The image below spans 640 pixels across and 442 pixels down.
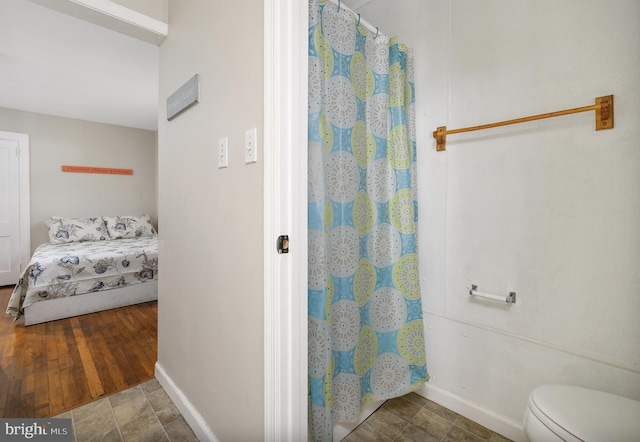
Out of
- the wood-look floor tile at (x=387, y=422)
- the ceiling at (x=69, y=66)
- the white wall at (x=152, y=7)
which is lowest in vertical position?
the wood-look floor tile at (x=387, y=422)

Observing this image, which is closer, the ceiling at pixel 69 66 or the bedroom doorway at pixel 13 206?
the ceiling at pixel 69 66

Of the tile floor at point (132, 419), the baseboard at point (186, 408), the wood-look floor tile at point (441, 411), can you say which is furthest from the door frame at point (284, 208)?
the wood-look floor tile at point (441, 411)

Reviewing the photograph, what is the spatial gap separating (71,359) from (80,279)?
3.47ft

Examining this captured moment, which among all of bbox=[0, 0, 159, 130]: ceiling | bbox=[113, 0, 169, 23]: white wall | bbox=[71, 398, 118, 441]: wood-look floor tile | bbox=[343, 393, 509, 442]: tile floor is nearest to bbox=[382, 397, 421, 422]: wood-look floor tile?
bbox=[343, 393, 509, 442]: tile floor

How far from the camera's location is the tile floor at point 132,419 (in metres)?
1.29

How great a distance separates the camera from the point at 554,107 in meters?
1.18

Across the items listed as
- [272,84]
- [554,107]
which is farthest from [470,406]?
[272,84]

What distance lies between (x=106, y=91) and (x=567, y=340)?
4.29 meters

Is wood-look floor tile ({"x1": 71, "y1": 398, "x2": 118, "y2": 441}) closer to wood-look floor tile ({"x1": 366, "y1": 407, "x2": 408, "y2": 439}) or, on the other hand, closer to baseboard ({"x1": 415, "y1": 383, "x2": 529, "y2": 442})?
wood-look floor tile ({"x1": 366, "y1": 407, "x2": 408, "y2": 439})

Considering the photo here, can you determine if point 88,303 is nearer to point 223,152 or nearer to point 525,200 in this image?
point 223,152

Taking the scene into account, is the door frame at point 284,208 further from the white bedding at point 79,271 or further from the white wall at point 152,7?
the white bedding at point 79,271

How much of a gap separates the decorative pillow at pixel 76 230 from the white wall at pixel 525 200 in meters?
4.35

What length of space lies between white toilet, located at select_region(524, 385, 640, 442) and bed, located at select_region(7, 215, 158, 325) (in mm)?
3398

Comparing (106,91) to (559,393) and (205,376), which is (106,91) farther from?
(559,393)
